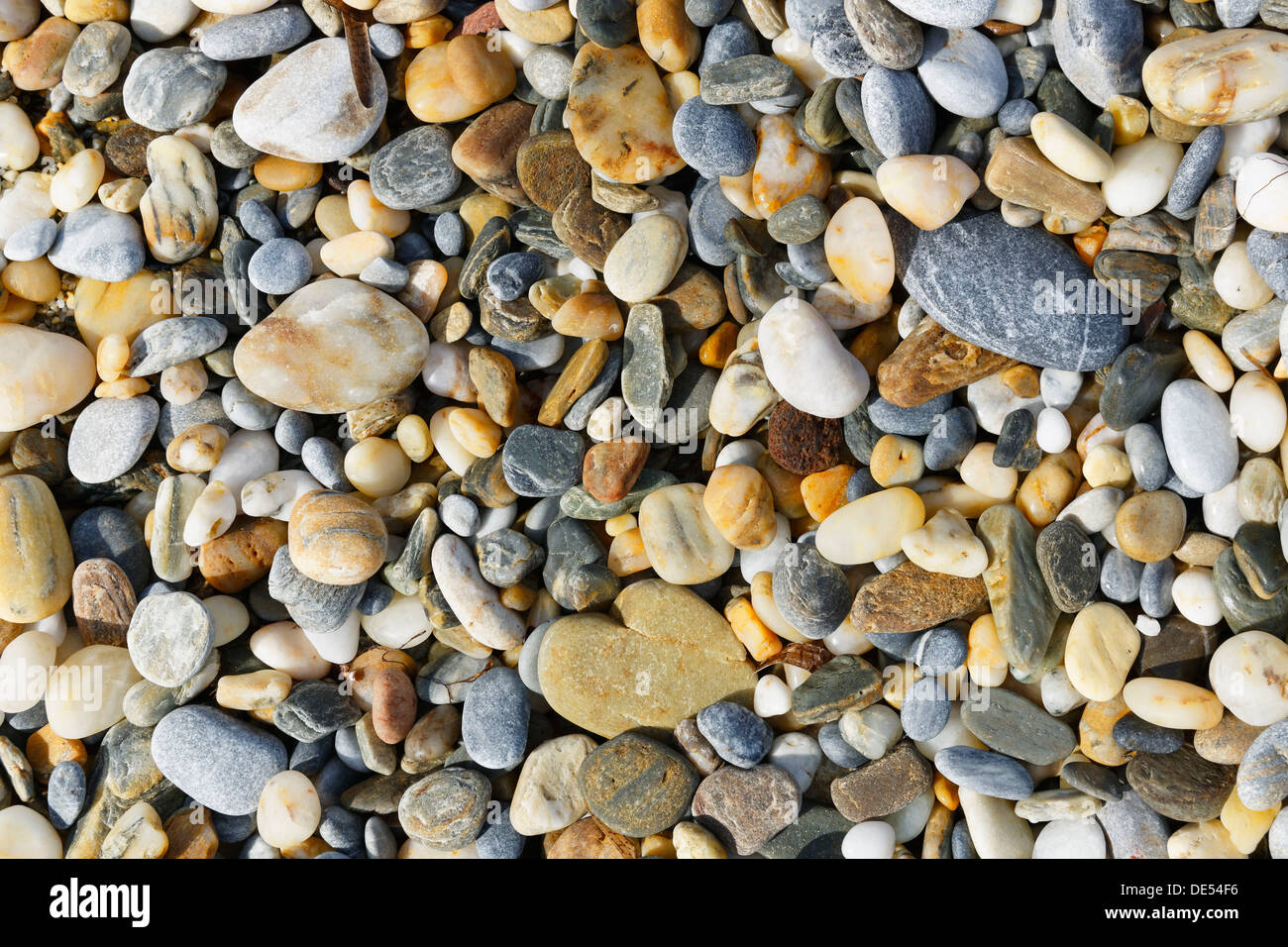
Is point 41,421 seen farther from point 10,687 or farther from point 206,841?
point 206,841

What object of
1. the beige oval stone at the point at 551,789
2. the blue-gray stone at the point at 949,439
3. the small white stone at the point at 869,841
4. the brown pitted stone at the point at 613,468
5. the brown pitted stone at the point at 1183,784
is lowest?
the beige oval stone at the point at 551,789

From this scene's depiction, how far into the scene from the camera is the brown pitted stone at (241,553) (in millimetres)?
1918

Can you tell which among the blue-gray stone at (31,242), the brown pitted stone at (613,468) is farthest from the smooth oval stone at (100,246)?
the brown pitted stone at (613,468)

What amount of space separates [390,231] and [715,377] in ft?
2.53

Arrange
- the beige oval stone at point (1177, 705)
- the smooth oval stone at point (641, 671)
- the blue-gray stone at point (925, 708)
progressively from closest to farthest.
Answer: the beige oval stone at point (1177, 705) → the blue-gray stone at point (925, 708) → the smooth oval stone at point (641, 671)

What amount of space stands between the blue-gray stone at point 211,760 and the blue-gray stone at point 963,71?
1833 mm

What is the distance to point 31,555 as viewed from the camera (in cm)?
189

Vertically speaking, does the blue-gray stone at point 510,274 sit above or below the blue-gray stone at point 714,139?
below

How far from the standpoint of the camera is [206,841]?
6.02ft

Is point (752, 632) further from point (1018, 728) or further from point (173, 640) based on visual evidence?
point (173, 640)

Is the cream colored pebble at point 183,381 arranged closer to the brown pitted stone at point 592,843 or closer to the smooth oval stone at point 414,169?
the smooth oval stone at point 414,169

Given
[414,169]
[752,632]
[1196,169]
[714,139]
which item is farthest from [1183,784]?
[414,169]

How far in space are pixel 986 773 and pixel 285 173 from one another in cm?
188
